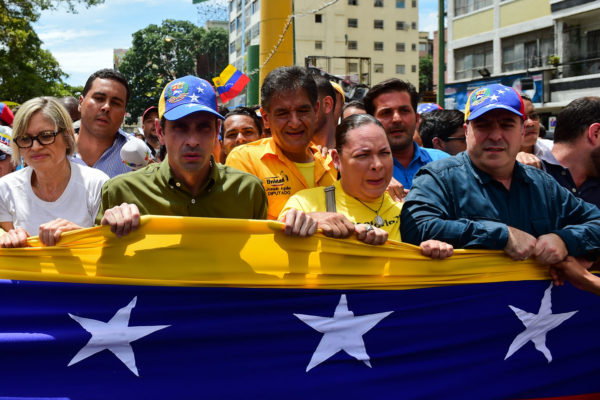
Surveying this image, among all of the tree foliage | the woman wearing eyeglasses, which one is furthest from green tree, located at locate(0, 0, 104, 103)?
the tree foliage

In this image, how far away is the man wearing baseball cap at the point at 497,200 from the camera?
9.02 feet

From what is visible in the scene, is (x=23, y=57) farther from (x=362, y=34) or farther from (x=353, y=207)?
(x=362, y=34)

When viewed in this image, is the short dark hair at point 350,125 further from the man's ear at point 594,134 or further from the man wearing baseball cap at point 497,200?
the man's ear at point 594,134

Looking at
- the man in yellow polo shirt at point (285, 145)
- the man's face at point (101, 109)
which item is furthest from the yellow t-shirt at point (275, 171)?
the man's face at point (101, 109)

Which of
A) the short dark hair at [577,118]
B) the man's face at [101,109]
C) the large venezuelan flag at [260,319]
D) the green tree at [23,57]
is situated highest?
the green tree at [23,57]

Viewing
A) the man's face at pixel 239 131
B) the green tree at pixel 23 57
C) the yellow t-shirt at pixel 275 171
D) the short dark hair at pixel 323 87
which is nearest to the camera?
the yellow t-shirt at pixel 275 171

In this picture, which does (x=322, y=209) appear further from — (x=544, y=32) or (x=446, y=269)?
(x=544, y=32)

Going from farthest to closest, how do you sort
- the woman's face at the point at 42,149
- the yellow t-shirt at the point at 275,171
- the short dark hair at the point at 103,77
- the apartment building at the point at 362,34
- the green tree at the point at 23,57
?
the apartment building at the point at 362,34 < the green tree at the point at 23,57 < the short dark hair at the point at 103,77 < the yellow t-shirt at the point at 275,171 < the woman's face at the point at 42,149

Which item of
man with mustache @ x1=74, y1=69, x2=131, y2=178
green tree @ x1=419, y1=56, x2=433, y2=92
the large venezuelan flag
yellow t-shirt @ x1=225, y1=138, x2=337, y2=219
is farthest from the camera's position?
green tree @ x1=419, y1=56, x2=433, y2=92

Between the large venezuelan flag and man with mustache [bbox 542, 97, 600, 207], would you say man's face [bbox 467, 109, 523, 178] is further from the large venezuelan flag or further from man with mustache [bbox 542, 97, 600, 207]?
man with mustache [bbox 542, 97, 600, 207]

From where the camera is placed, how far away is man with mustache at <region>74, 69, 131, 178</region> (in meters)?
4.43

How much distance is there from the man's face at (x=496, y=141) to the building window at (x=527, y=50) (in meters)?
25.7

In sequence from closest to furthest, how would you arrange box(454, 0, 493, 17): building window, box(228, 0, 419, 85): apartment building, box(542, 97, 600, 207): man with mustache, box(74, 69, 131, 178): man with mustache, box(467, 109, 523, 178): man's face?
box(467, 109, 523, 178): man's face, box(542, 97, 600, 207): man with mustache, box(74, 69, 131, 178): man with mustache, box(454, 0, 493, 17): building window, box(228, 0, 419, 85): apartment building

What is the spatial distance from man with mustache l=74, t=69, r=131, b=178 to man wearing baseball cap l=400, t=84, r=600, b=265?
8.50ft
